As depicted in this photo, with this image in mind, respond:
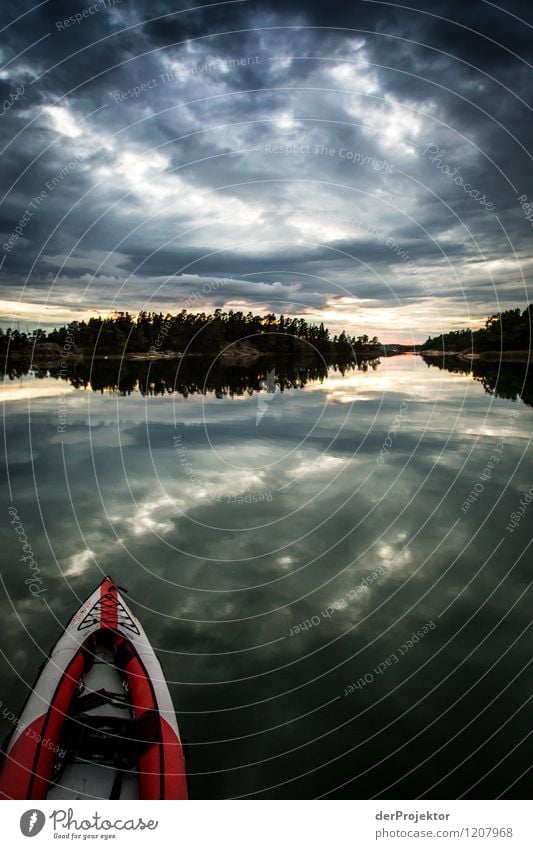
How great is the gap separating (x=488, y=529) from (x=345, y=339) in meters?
159

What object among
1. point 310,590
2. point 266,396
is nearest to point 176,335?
point 266,396

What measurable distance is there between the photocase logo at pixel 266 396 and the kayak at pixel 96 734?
23188mm

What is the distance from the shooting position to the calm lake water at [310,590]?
7475 mm

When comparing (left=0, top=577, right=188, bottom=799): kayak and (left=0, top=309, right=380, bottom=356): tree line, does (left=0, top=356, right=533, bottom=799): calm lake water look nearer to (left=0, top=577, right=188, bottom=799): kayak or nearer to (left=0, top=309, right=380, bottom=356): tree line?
(left=0, top=577, right=188, bottom=799): kayak

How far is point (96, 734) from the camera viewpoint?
689cm

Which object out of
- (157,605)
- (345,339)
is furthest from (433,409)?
(345,339)

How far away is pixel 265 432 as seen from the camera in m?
28.7

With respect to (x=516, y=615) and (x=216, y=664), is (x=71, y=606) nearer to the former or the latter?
(x=216, y=664)
